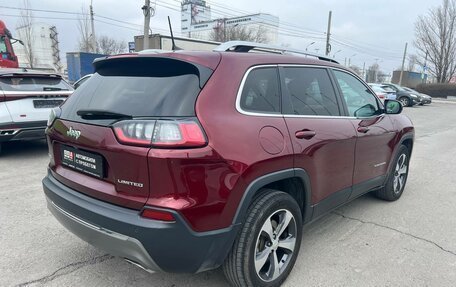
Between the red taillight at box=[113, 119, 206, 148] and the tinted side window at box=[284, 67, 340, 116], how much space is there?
3.24 feet

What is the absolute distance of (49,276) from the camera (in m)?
2.72

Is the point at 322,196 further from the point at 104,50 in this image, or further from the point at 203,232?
the point at 104,50

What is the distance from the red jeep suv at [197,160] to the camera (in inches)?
80.0

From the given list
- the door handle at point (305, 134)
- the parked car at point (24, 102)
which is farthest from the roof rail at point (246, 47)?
the parked car at point (24, 102)

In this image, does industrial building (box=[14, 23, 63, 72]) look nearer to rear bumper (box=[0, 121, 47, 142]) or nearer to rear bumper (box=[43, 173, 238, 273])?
rear bumper (box=[0, 121, 47, 142])

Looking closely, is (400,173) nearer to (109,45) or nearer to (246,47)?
(246,47)

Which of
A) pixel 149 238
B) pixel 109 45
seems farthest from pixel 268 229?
pixel 109 45

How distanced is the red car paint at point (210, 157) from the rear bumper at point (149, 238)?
0.19 ft

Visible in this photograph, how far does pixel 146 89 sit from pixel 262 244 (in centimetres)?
136

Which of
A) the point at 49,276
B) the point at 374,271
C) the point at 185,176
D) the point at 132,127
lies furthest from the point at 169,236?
the point at 374,271

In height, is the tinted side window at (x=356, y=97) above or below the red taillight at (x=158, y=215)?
above

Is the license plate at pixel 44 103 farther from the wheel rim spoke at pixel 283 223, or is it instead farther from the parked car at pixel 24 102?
the wheel rim spoke at pixel 283 223

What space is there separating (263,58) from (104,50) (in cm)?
6060

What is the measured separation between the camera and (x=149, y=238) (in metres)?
2.01
